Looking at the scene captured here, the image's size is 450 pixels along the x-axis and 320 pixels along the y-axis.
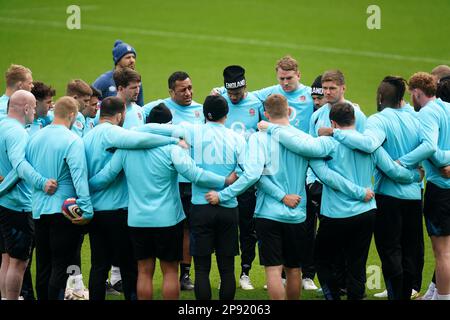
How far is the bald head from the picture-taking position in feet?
29.5

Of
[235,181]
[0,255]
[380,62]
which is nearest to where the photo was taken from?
[235,181]

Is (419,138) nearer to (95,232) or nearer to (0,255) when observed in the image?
(95,232)

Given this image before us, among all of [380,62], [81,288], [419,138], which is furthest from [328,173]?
[380,62]

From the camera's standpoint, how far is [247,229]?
10.3 m

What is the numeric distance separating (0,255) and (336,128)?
379 cm

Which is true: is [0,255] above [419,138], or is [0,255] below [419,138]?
below

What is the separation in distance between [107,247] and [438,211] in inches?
133

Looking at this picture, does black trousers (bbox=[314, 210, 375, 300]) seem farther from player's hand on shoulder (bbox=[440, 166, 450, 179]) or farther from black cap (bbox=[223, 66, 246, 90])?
black cap (bbox=[223, 66, 246, 90])

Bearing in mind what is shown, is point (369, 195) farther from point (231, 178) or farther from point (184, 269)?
point (184, 269)

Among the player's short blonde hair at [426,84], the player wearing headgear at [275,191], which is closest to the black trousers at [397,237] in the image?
the player wearing headgear at [275,191]

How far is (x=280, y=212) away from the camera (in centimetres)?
861

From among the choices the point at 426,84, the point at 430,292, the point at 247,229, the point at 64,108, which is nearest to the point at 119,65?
the point at 247,229
